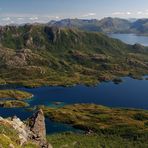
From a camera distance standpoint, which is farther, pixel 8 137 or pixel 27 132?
pixel 27 132

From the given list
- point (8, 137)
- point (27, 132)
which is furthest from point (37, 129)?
point (8, 137)

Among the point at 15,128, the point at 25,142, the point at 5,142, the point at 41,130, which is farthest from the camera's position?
the point at 41,130

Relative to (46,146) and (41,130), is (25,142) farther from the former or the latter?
(41,130)

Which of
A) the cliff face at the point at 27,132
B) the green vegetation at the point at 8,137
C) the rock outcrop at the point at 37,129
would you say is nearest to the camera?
the green vegetation at the point at 8,137

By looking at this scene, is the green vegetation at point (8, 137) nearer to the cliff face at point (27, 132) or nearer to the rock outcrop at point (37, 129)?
the cliff face at point (27, 132)

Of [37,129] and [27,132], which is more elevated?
[27,132]

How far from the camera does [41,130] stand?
143375 mm

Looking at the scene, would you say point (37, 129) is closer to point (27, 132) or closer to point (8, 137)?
point (27, 132)

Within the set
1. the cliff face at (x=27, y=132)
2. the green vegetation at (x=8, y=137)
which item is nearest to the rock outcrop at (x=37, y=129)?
the cliff face at (x=27, y=132)

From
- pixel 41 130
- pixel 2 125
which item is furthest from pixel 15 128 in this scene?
pixel 41 130

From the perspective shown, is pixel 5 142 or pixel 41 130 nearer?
pixel 5 142

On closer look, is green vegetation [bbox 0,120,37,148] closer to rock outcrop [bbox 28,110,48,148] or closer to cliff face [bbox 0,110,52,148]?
cliff face [bbox 0,110,52,148]

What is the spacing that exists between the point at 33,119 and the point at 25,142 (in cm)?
2878

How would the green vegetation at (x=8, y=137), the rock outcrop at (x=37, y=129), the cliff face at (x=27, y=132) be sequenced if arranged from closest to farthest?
the green vegetation at (x=8, y=137), the cliff face at (x=27, y=132), the rock outcrop at (x=37, y=129)
